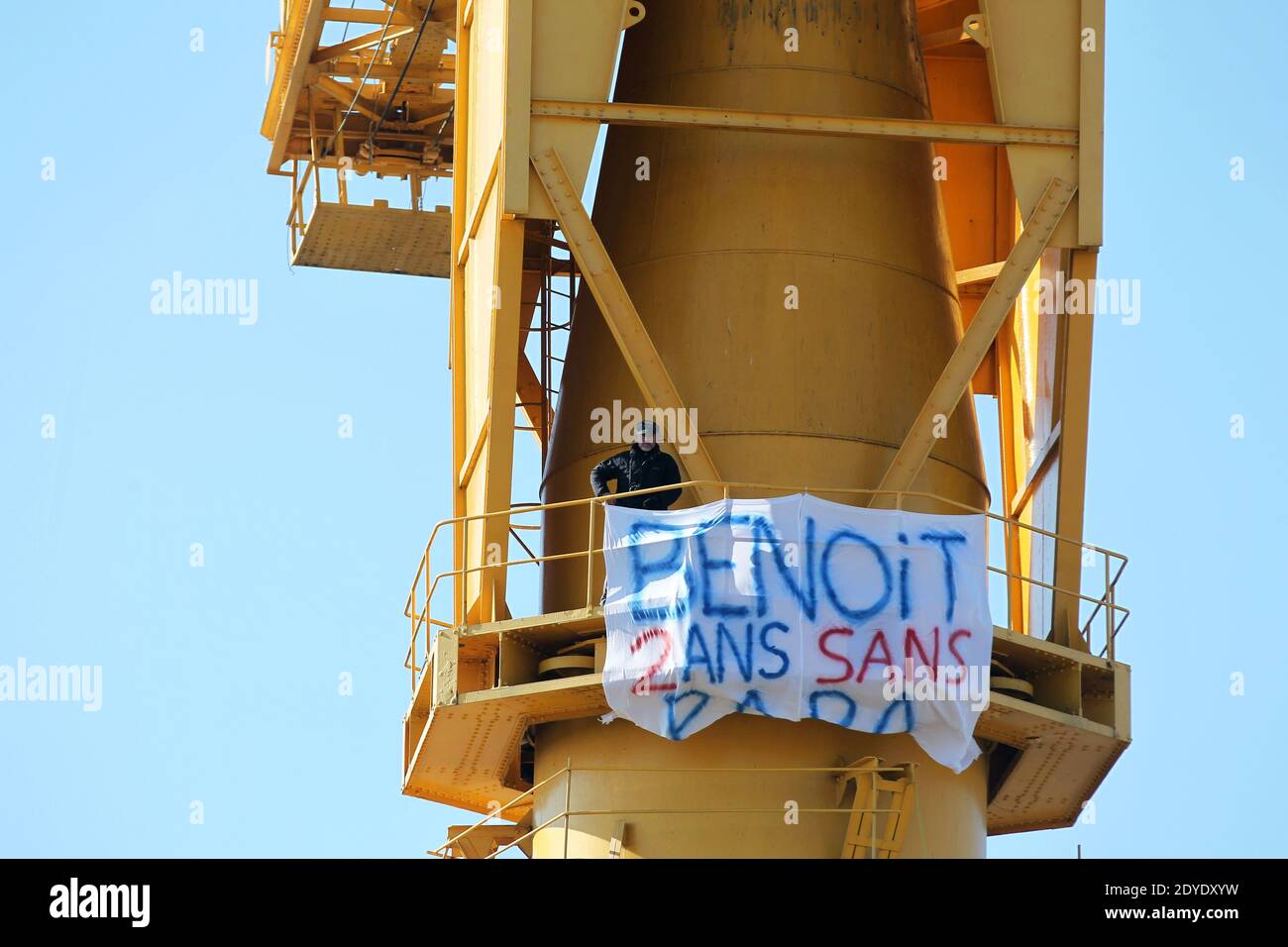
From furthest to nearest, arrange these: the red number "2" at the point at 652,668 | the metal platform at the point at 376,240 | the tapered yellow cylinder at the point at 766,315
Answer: the metal platform at the point at 376,240
the tapered yellow cylinder at the point at 766,315
the red number "2" at the point at 652,668

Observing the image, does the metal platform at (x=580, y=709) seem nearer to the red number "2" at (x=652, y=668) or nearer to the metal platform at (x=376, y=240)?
the red number "2" at (x=652, y=668)

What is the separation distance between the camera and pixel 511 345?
2711 cm

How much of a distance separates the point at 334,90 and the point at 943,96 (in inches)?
304

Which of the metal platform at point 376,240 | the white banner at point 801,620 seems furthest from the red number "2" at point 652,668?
the metal platform at point 376,240

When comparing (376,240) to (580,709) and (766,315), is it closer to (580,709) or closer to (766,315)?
(766,315)

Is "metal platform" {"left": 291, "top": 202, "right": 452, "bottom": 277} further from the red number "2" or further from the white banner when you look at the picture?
the red number "2"

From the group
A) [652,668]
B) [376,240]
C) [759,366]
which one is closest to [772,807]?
[652,668]

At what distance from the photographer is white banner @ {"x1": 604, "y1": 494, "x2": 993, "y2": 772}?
25375mm

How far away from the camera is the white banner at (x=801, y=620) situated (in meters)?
25.4

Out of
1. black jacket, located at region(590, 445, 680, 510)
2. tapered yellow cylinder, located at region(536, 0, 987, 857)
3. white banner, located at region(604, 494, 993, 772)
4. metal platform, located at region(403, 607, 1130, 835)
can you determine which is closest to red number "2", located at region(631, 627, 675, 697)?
white banner, located at region(604, 494, 993, 772)

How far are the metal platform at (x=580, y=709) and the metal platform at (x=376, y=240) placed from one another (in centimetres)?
979

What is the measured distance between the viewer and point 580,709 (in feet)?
88.3
